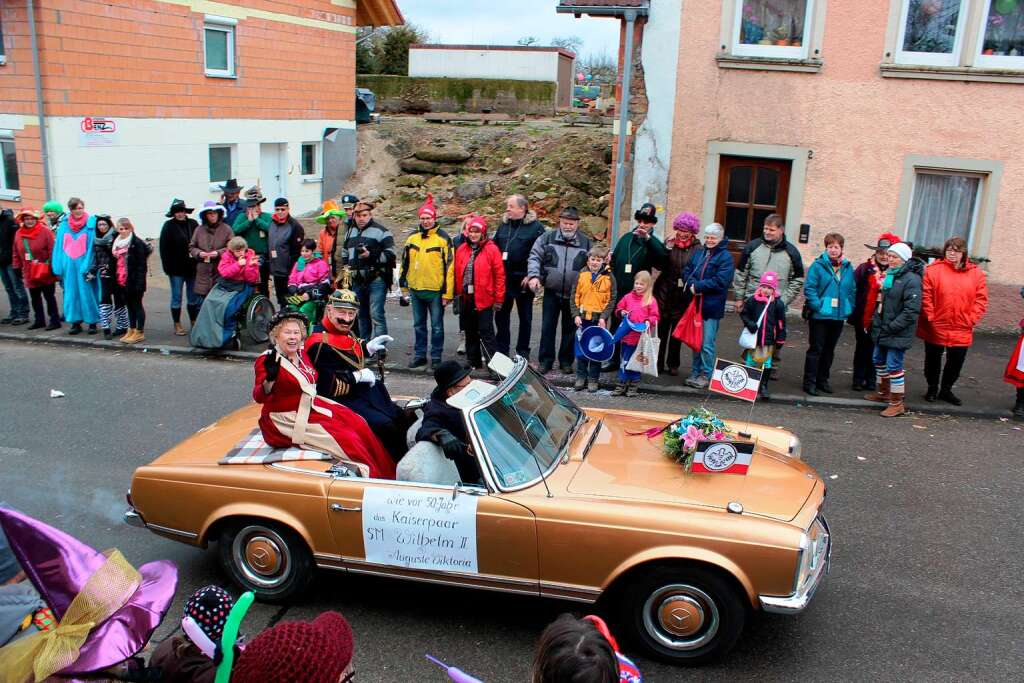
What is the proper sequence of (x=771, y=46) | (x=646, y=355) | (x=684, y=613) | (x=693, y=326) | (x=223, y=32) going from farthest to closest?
(x=223, y=32)
(x=771, y=46)
(x=693, y=326)
(x=646, y=355)
(x=684, y=613)

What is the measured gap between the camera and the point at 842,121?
12039 millimetres

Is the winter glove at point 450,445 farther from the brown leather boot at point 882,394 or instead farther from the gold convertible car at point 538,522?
the brown leather boot at point 882,394

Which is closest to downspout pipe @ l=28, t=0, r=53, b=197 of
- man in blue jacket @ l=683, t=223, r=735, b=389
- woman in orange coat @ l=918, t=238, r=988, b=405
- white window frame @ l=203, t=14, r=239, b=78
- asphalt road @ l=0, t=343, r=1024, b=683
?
white window frame @ l=203, t=14, r=239, b=78

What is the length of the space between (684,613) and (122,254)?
8.91 m

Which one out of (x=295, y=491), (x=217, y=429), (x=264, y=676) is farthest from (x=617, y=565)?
(x=217, y=429)

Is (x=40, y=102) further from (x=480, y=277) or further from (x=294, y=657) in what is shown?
(x=294, y=657)

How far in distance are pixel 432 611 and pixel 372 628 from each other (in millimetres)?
378

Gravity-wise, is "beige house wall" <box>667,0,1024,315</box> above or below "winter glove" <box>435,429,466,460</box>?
above

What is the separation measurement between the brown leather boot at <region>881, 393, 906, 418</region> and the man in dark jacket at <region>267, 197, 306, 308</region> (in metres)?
7.24

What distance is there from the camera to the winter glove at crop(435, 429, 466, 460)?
5105mm

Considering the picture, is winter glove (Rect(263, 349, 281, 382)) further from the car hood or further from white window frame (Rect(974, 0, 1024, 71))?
white window frame (Rect(974, 0, 1024, 71))

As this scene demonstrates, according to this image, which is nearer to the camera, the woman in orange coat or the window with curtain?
the woman in orange coat

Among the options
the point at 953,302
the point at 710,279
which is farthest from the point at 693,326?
the point at 953,302

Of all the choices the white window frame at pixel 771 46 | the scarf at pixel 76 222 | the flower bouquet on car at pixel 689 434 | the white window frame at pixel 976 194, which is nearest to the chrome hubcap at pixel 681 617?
the flower bouquet on car at pixel 689 434
